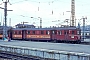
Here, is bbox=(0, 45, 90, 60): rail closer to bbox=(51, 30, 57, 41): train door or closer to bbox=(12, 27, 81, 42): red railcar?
bbox=(12, 27, 81, 42): red railcar

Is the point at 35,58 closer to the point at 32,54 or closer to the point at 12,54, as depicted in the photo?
the point at 32,54

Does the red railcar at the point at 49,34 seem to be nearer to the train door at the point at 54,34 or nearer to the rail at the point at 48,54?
the train door at the point at 54,34

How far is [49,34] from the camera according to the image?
159 feet

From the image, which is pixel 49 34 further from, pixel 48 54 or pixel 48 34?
pixel 48 54

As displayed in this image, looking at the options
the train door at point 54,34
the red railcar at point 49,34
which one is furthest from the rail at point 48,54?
the train door at point 54,34

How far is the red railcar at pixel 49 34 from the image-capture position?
149 ft

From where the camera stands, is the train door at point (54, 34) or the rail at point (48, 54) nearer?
the rail at point (48, 54)

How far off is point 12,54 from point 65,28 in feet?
72.1

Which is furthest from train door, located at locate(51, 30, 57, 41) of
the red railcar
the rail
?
the rail

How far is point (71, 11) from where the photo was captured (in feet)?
180

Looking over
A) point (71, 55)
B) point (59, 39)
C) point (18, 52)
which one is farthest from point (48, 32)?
point (71, 55)

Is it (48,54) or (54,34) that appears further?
(54,34)

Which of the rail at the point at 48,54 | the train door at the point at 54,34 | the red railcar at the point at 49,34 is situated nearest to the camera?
→ the rail at the point at 48,54

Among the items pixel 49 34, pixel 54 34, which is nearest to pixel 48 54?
pixel 54 34
